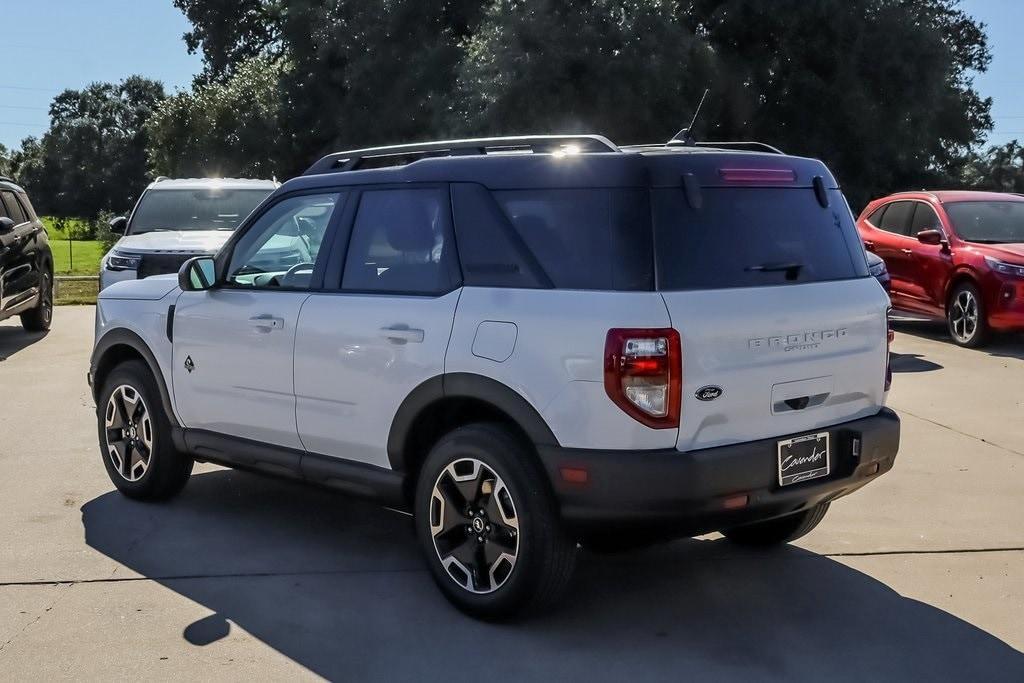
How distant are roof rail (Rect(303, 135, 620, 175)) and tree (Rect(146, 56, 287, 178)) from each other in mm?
33501

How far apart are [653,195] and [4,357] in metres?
9.91

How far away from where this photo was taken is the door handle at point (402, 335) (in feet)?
16.2

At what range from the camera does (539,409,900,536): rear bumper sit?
14.0ft

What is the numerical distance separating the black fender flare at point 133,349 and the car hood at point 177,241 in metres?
4.65

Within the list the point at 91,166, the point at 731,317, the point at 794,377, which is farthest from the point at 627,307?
the point at 91,166

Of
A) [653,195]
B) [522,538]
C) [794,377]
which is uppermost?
[653,195]

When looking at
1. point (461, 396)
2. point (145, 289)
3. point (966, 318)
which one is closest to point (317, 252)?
point (461, 396)

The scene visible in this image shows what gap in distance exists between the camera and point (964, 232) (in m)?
13.7

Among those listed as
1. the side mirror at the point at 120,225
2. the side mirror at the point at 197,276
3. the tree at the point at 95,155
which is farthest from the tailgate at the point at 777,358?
the tree at the point at 95,155

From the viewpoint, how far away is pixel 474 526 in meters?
4.80

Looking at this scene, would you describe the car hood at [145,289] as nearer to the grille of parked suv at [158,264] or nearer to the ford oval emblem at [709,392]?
the ford oval emblem at [709,392]

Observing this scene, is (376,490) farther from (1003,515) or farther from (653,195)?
(1003,515)

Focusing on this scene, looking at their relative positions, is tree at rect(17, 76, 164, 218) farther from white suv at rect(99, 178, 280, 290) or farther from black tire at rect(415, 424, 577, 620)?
black tire at rect(415, 424, 577, 620)

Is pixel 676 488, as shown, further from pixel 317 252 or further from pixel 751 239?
pixel 317 252
